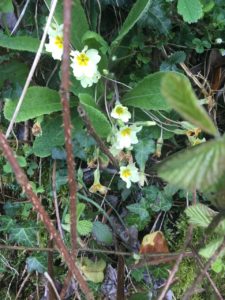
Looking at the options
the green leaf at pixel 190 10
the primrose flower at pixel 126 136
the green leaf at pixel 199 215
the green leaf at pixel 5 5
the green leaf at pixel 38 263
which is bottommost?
the green leaf at pixel 38 263

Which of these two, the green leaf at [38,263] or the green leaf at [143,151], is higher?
the green leaf at [143,151]

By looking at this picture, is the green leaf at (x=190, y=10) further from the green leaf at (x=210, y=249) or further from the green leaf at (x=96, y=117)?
the green leaf at (x=210, y=249)

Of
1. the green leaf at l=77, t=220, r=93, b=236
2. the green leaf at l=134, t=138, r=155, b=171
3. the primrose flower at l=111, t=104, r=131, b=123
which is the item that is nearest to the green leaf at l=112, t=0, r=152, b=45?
the primrose flower at l=111, t=104, r=131, b=123

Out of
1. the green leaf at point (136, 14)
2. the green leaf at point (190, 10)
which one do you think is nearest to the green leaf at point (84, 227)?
the green leaf at point (136, 14)

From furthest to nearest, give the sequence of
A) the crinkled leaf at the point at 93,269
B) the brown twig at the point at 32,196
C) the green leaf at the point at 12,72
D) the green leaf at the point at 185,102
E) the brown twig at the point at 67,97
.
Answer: the green leaf at the point at 12,72 < the crinkled leaf at the point at 93,269 < the brown twig at the point at 32,196 < the brown twig at the point at 67,97 < the green leaf at the point at 185,102

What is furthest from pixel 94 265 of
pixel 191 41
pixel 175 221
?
pixel 191 41

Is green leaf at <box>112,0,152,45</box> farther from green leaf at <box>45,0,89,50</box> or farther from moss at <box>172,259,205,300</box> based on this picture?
moss at <box>172,259,205,300</box>

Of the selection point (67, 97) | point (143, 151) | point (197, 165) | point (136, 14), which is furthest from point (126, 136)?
point (197, 165)
